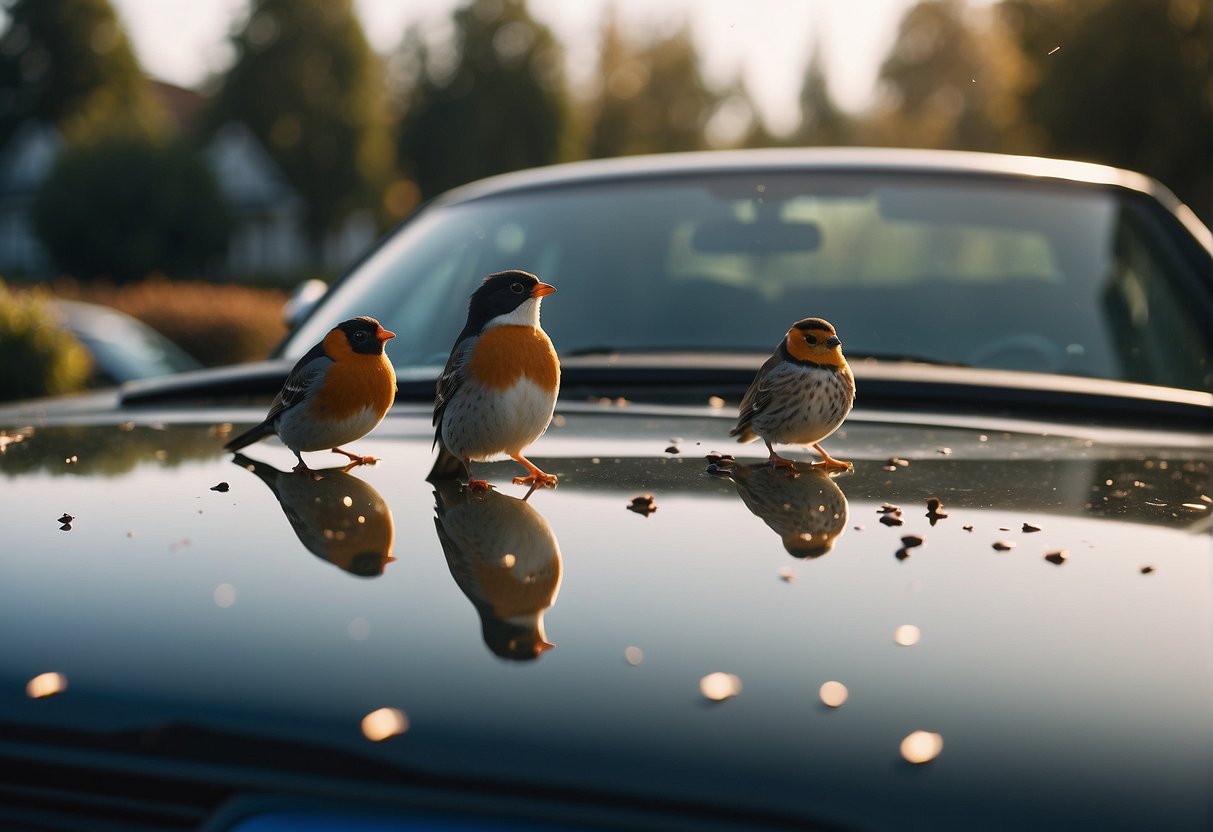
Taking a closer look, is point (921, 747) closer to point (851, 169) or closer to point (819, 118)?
point (851, 169)

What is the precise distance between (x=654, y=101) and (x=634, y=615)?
71.5 metres

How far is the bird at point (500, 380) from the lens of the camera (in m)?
1.86

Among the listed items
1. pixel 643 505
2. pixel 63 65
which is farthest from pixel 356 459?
pixel 63 65

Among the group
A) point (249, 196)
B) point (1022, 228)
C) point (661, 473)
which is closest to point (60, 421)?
point (661, 473)

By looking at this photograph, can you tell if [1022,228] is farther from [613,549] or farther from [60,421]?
[60,421]

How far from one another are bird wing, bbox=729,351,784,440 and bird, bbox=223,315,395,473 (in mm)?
595

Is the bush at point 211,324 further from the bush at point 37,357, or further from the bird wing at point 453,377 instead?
the bird wing at point 453,377

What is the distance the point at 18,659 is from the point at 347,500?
55 centimetres

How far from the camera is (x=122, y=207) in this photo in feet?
141

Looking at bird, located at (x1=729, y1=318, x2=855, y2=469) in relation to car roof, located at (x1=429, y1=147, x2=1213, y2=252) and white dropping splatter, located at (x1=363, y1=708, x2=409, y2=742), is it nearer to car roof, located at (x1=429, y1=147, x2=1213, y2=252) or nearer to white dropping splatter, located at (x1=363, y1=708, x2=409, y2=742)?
white dropping splatter, located at (x1=363, y1=708, x2=409, y2=742)

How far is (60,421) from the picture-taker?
2.70 meters

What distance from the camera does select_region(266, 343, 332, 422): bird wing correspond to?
206 centimetres

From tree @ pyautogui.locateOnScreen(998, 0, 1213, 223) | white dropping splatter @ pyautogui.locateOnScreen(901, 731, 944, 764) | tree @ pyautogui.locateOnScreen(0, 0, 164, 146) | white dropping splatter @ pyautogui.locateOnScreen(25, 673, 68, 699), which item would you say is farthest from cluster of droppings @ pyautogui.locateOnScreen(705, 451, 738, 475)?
tree @ pyautogui.locateOnScreen(0, 0, 164, 146)

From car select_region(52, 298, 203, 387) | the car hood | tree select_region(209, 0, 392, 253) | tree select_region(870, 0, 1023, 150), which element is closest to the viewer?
the car hood
